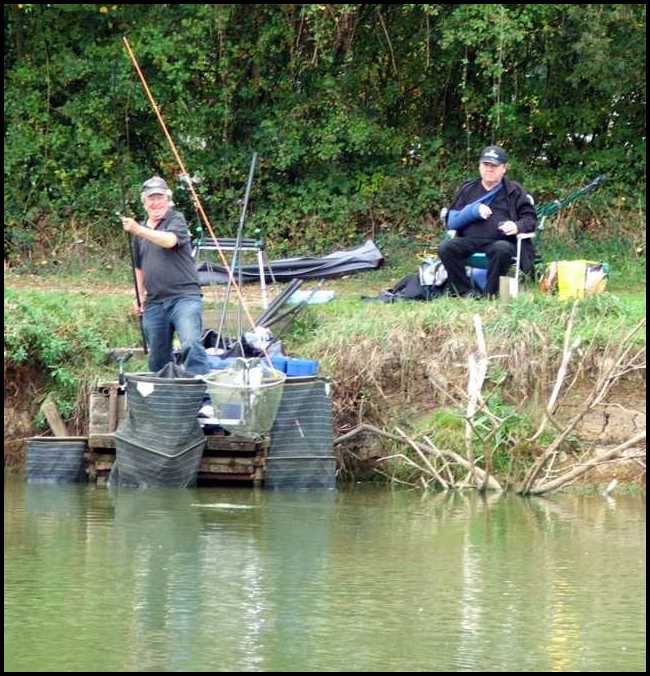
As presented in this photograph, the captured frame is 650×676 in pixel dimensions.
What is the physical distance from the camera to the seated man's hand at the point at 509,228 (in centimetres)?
1411

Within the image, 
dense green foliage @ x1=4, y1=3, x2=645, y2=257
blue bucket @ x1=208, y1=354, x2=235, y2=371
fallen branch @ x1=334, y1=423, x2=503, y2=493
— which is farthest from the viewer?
dense green foliage @ x1=4, y1=3, x2=645, y2=257

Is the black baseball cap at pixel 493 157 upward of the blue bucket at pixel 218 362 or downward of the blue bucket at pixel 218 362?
upward

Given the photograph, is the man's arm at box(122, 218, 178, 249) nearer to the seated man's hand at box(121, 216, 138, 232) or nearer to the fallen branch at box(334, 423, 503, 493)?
the seated man's hand at box(121, 216, 138, 232)

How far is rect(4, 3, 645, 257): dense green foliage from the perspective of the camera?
18172 mm

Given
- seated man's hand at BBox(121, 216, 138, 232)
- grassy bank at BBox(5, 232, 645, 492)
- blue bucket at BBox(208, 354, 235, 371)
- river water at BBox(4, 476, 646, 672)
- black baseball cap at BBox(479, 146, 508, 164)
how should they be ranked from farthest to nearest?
black baseball cap at BBox(479, 146, 508, 164) → grassy bank at BBox(5, 232, 645, 492) → blue bucket at BBox(208, 354, 235, 371) → seated man's hand at BBox(121, 216, 138, 232) → river water at BBox(4, 476, 646, 672)

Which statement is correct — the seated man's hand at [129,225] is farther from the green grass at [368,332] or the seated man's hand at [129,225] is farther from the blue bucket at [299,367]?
the green grass at [368,332]

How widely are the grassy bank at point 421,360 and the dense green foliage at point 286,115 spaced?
13.6 feet

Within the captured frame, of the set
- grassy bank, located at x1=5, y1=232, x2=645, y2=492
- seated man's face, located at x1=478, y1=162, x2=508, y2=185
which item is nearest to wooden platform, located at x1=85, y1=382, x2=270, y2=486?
grassy bank, located at x1=5, y1=232, x2=645, y2=492

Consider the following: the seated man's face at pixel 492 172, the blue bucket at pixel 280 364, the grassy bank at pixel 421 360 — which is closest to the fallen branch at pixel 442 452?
the grassy bank at pixel 421 360

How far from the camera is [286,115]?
18.4 meters

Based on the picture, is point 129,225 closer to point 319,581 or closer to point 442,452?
point 442,452

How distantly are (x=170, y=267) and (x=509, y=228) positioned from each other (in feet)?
9.49

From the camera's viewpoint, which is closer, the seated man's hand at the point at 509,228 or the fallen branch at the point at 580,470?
the fallen branch at the point at 580,470

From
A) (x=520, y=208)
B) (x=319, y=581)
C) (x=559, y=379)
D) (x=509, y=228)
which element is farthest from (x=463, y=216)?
(x=319, y=581)
